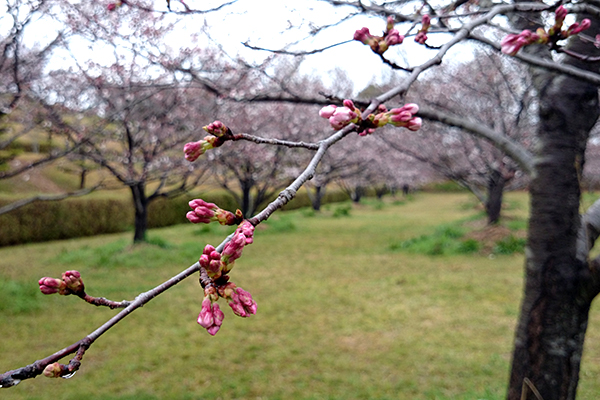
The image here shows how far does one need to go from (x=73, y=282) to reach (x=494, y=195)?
517 inches

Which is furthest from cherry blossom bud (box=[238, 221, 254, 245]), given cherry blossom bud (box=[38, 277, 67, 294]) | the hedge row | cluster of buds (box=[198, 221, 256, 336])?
the hedge row

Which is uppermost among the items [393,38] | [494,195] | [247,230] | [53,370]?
[393,38]

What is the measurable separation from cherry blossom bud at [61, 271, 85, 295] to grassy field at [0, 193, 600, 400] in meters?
3.33

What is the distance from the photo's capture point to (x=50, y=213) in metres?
13.6

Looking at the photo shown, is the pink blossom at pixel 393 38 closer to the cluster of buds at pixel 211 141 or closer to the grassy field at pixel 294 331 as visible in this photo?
the cluster of buds at pixel 211 141

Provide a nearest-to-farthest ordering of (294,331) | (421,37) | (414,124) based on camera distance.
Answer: (414,124)
(421,37)
(294,331)

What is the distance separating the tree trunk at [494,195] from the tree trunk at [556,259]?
33.7 ft

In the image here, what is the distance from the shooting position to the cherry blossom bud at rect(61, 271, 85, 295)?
87 cm

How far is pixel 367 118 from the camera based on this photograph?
1.01 meters

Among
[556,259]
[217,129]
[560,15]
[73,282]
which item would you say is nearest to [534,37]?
[560,15]

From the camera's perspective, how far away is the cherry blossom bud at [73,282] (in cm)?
87

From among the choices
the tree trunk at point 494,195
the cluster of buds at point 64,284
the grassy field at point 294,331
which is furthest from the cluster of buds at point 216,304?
the tree trunk at point 494,195

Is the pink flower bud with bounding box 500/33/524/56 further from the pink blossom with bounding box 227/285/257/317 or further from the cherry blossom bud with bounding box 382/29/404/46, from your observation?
the pink blossom with bounding box 227/285/257/317

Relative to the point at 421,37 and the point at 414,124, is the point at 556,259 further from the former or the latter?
the point at 414,124
